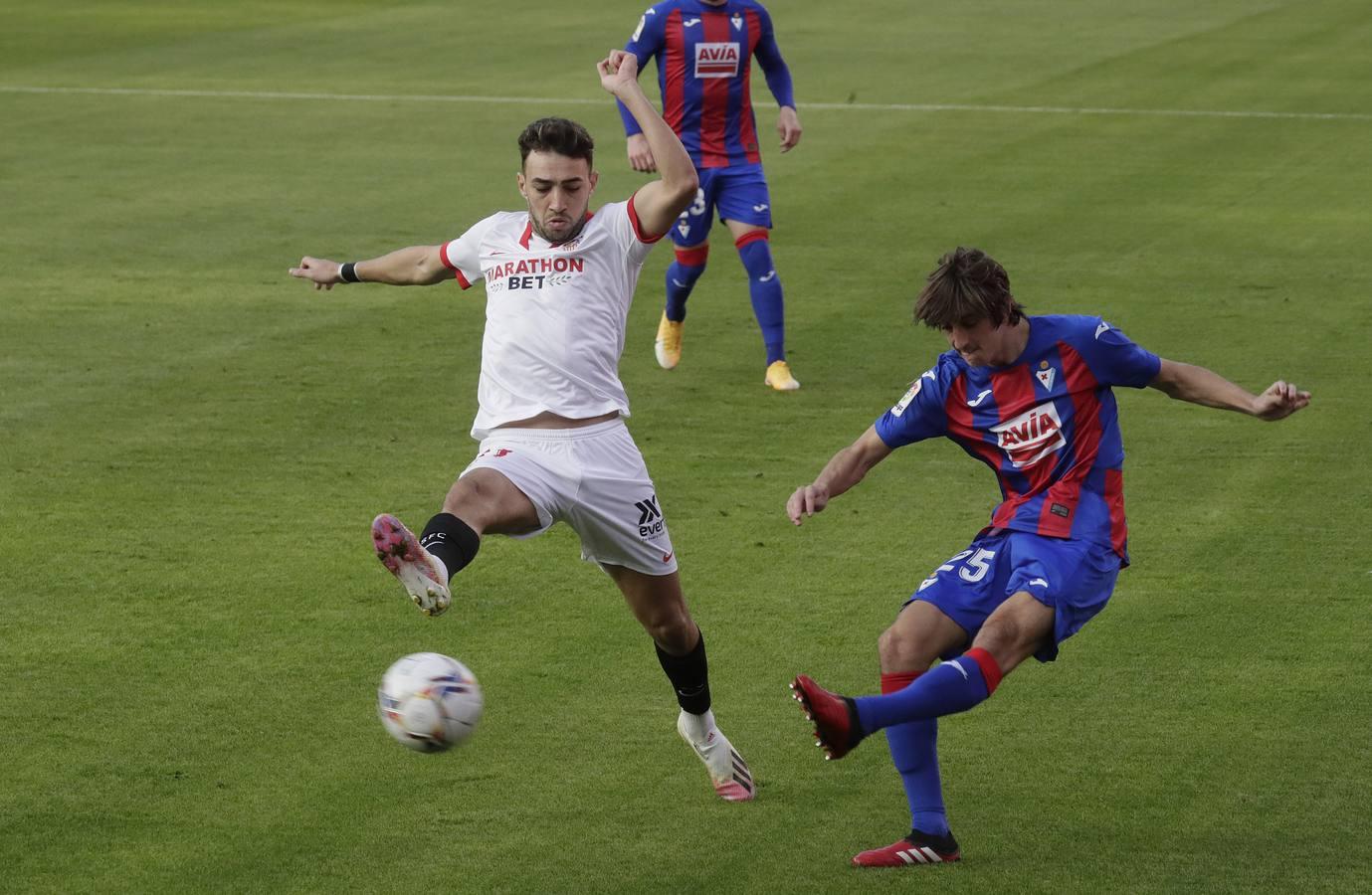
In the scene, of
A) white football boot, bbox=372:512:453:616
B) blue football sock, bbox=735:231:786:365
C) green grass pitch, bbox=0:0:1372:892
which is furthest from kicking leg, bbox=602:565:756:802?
blue football sock, bbox=735:231:786:365

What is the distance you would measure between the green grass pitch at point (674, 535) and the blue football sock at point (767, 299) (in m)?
0.28

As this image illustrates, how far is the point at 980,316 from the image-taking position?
602cm

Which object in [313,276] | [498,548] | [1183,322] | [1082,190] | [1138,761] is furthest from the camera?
[1082,190]

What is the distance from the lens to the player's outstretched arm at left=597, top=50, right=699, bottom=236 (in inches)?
257

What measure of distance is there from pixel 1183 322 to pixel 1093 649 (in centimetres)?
627

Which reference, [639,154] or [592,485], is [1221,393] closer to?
[592,485]

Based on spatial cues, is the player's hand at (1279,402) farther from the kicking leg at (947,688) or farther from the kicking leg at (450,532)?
the kicking leg at (450,532)

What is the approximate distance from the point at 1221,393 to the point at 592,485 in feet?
6.58

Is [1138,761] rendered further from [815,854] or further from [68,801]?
[68,801]

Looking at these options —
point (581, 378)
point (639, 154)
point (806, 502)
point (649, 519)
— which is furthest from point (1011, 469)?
point (639, 154)

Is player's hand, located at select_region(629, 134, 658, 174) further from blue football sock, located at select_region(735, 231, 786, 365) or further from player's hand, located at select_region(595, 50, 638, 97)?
player's hand, located at select_region(595, 50, 638, 97)

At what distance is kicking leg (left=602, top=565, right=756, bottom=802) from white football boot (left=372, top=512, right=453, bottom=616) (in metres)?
1.08

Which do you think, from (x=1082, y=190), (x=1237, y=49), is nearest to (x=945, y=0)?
(x=1237, y=49)

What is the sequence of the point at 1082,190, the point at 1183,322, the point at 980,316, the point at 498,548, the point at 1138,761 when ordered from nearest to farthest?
1. the point at 980,316
2. the point at 1138,761
3. the point at 498,548
4. the point at 1183,322
5. the point at 1082,190
